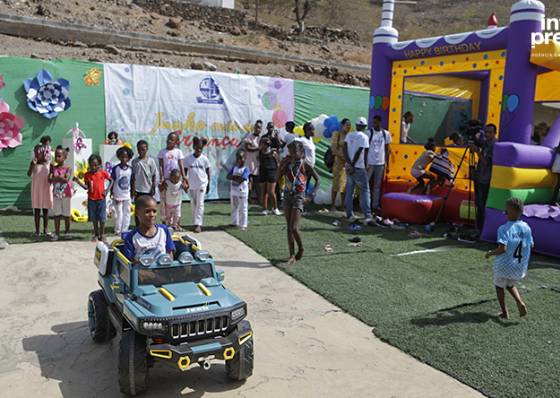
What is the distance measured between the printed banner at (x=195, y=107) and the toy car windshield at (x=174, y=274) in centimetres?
694

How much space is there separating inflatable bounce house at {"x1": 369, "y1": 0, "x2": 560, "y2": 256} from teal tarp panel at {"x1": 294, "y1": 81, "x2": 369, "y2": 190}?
164 cm

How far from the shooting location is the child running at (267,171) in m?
9.99

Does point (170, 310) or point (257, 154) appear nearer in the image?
point (170, 310)

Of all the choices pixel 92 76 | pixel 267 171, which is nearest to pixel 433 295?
pixel 267 171

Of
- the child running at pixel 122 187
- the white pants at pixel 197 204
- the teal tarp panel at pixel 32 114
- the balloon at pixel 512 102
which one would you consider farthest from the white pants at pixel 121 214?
the balloon at pixel 512 102

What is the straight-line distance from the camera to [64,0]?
25812 mm

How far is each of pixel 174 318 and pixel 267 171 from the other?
23.2 feet

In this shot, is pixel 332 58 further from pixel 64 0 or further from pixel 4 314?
pixel 4 314

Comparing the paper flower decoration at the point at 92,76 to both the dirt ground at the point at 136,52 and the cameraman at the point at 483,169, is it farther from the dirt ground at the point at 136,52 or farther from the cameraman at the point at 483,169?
Answer: the cameraman at the point at 483,169

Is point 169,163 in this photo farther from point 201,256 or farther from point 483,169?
point 483,169

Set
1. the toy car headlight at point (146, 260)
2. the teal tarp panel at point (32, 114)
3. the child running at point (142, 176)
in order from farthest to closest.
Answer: the teal tarp panel at point (32, 114) → the child running at point (142, 176) → the toy car headlight at point (146, 260)

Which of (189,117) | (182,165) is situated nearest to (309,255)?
(182,165)

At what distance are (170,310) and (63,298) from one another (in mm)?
2593

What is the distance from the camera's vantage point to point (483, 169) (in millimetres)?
8242
